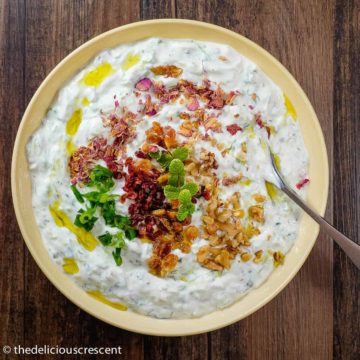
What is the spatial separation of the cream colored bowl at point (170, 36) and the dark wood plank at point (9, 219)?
38 cm

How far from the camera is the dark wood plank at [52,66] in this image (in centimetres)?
297

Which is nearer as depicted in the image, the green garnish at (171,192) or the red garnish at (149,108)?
the green garnish at (171,192)

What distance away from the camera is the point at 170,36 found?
277 cm

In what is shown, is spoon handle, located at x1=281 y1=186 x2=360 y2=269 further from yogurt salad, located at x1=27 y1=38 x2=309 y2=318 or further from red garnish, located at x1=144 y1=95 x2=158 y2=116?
red garnish, located at x1=144 y1=95 x2=158 y2=116

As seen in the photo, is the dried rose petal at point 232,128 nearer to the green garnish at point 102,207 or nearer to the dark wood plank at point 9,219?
the green garnish at point 102,207

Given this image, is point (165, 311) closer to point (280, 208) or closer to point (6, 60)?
point (280, 208)

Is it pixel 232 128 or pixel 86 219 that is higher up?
pixel 232 128

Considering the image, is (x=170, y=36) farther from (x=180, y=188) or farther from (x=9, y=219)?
(x=9, y=219)

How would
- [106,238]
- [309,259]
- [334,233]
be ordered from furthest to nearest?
[309,259] < [106,238] < [334,233]

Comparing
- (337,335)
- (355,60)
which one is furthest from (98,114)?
(337,335)

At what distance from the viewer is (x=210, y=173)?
2.63 meters

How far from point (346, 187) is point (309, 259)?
52 centimetres

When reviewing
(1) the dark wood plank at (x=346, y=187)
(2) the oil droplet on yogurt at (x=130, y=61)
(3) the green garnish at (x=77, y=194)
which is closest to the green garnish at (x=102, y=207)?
(3) the green garnish at (x=77, y=194)

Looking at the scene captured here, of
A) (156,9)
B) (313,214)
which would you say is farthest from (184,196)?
(156,9)
